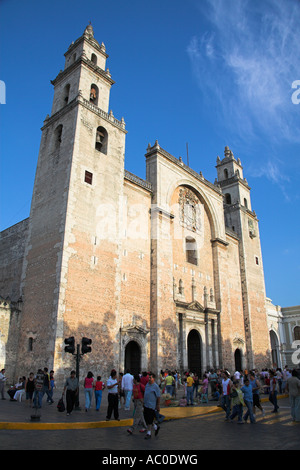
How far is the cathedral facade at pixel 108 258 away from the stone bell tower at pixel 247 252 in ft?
1.55

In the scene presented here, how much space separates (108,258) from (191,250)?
407 inches

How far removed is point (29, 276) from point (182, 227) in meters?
12.7

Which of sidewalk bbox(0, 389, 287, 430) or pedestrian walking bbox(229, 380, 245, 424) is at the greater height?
pedestrian walking bbox(229, 380, 245, 424)

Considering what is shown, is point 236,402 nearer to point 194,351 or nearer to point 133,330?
point 133,330

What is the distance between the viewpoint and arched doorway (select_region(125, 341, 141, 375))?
21406 millimetres

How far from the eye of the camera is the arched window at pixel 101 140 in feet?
75.1

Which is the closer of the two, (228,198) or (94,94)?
(94,94)

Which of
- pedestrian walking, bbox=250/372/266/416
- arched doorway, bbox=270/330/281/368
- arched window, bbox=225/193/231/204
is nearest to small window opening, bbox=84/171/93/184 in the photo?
pedestrian walking, bbox=250/372/266/416

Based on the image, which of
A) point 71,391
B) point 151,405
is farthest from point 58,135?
point 151,405

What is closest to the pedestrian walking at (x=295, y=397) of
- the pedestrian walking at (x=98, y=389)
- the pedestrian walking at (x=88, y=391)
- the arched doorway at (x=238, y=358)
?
the pedestrian walking at (x=98, y=389)

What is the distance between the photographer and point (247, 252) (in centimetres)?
3559

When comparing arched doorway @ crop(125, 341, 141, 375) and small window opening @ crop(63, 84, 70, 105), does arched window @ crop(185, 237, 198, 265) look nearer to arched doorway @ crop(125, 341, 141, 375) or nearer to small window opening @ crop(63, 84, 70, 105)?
arched doorway @ crop(125, 341, 141, 375)

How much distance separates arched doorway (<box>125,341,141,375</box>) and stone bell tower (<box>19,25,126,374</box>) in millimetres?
3451
